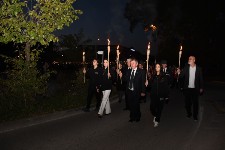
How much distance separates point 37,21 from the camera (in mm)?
13258

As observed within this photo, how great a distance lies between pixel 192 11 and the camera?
49.8m

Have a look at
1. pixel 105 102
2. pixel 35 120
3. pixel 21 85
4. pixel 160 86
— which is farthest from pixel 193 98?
pixel 21 85

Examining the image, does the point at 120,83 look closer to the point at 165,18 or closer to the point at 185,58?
the point at 165,18

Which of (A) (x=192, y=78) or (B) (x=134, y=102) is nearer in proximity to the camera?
(B) (x=134, y=102)

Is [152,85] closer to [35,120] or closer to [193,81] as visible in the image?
[193,81]

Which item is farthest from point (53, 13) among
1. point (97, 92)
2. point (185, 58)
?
point (185, 58)

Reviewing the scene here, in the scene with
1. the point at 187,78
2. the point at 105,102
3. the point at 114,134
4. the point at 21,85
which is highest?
the point at 187,78

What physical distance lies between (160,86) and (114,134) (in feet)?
7.30

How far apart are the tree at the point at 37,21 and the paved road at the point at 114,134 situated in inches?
106

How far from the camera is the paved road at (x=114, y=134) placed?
320 inches

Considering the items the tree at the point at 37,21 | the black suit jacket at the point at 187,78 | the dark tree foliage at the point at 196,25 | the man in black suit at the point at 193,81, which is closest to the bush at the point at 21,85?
the tree at the point at 37,21

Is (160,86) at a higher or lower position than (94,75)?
lower

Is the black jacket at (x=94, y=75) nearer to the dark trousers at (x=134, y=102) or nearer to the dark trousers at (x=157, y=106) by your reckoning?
the dark trousers at (x=134, y=102)

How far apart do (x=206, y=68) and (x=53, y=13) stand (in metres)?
48.5
